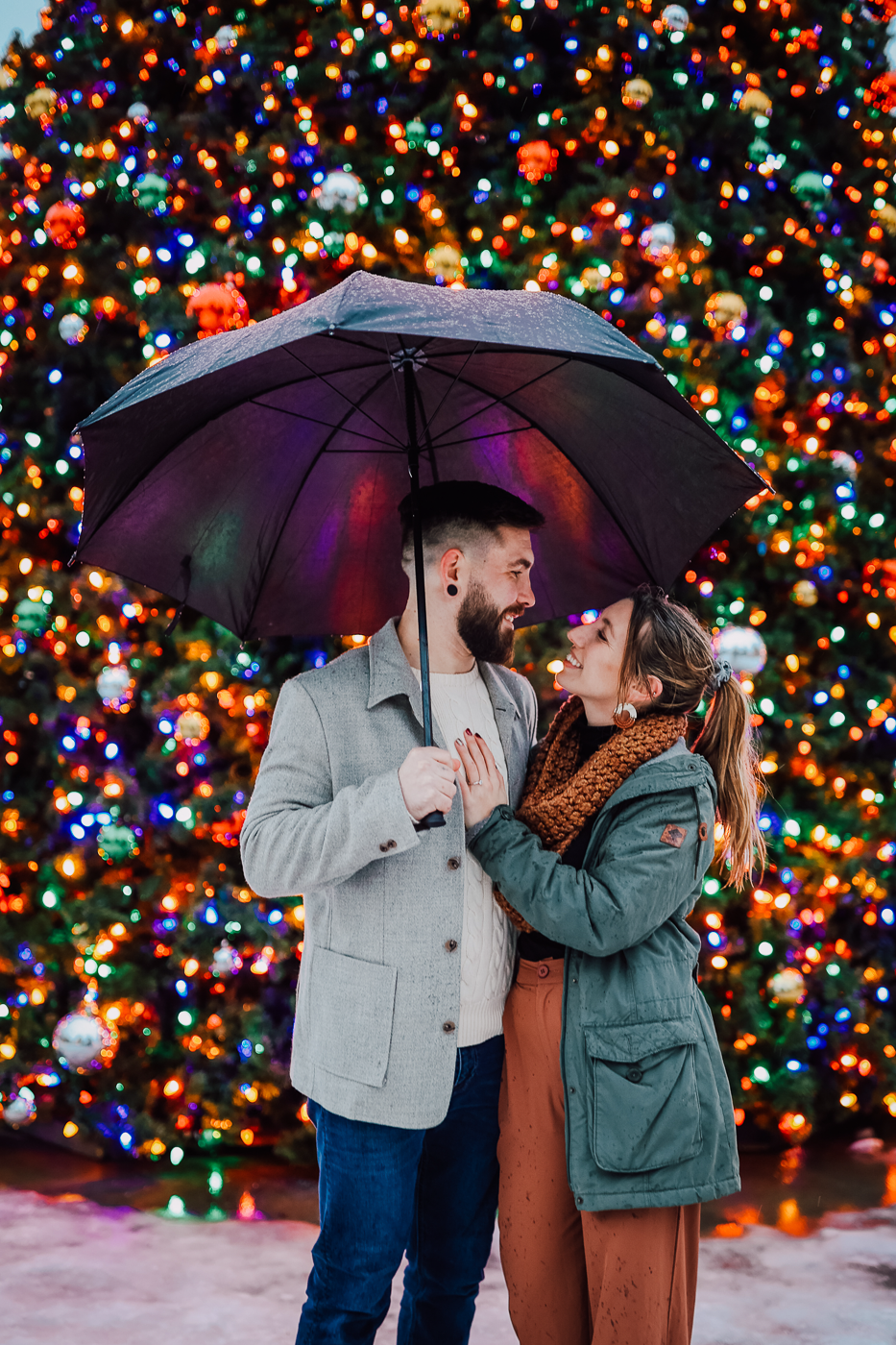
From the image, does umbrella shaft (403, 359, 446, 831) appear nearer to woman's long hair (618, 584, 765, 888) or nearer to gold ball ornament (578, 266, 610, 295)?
woman's long hair (618, 584, 765, 888)

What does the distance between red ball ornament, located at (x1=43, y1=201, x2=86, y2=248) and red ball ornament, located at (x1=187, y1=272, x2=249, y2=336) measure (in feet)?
2.34

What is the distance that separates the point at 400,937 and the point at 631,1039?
1.48ft

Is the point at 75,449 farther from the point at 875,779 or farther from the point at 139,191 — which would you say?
the point at 875,779

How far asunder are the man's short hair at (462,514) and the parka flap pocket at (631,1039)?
0.93 metres

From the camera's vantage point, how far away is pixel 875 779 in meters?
3.79

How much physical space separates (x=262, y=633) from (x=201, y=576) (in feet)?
0.60

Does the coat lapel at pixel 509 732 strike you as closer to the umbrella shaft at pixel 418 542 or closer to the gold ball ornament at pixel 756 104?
the umbrella shaft at pixel 418 542

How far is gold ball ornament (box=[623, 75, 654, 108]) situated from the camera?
3.51m

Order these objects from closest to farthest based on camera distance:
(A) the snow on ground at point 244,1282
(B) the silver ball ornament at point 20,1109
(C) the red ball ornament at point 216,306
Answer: (A) the snow on ground at point 244,1282, (C) the red ball ornament at point 216,306, (B) the silver ball ornament at point 20,1109

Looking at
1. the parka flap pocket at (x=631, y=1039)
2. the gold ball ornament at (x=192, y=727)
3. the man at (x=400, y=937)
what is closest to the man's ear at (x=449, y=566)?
the man at (x=400, y=937)

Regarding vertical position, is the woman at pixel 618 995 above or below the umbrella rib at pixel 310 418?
below

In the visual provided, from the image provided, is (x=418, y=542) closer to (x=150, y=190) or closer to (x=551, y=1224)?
(x=551, y=1224)

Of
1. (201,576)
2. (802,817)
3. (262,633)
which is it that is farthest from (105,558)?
(802,817)

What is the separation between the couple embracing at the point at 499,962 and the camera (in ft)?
5.51
